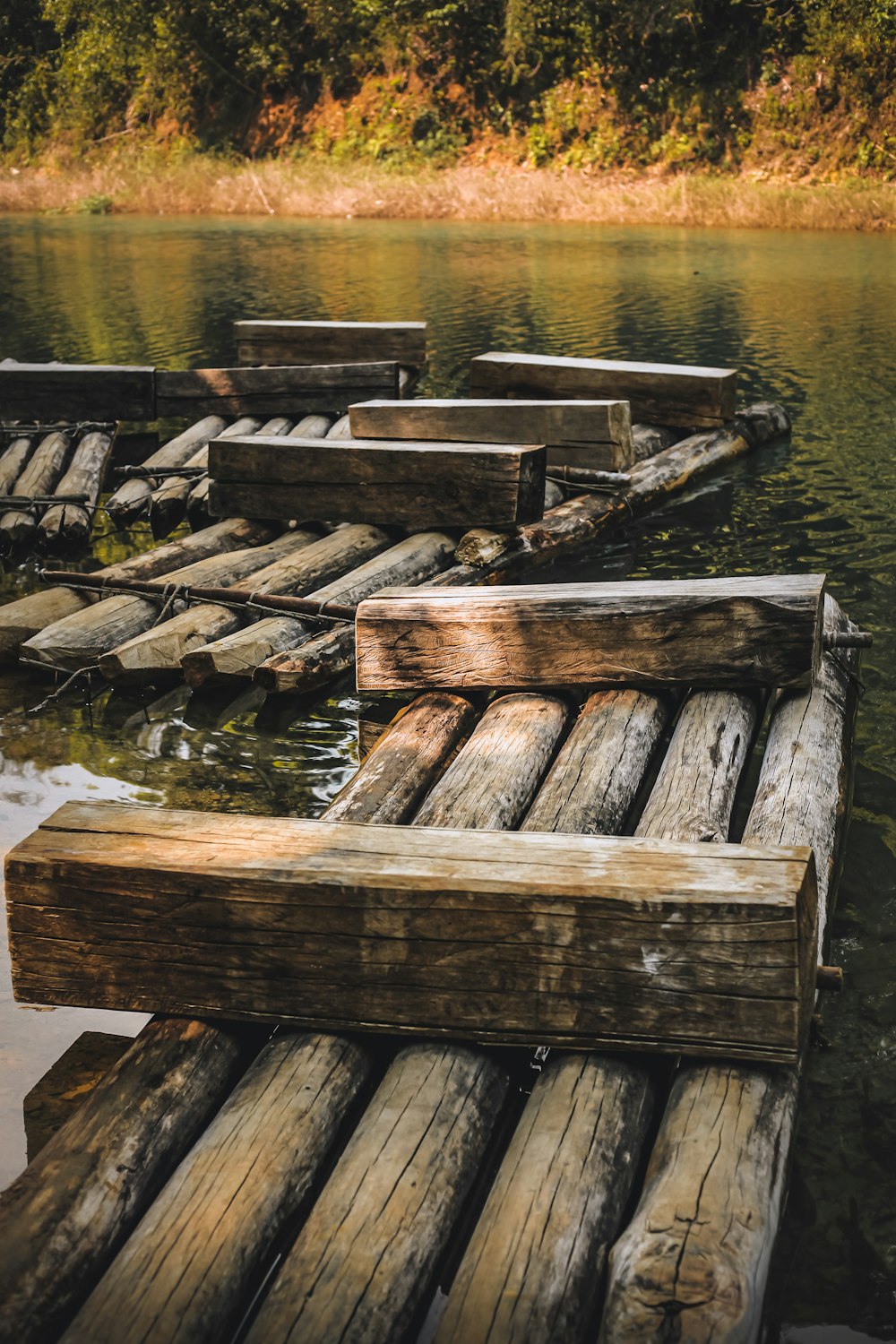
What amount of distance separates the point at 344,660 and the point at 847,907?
2.59m

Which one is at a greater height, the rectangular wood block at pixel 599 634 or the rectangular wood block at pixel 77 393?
the rectangular wood block at pixel 599 634

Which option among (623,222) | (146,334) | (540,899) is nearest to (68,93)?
(623,222)

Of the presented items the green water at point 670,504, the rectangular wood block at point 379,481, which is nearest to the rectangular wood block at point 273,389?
the green water at point 670,504

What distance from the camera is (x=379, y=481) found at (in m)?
7.05

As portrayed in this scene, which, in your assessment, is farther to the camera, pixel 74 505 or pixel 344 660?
pixel 74 505

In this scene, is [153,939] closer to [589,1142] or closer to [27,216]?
[589,1142]

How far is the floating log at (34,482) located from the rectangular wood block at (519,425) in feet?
7.02

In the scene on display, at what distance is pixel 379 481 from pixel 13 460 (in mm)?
3494

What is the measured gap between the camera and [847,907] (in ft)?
12.4

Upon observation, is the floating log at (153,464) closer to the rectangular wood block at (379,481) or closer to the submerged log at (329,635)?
the rectangular wood block at (379,481)

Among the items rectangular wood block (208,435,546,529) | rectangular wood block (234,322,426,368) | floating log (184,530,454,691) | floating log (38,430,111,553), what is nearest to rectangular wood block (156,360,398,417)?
rectangular wood block (234,322,426,368)

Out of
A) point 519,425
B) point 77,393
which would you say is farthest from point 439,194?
point 519,425

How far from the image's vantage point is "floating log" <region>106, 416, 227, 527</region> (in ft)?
27.7

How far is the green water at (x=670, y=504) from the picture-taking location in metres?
2.90
